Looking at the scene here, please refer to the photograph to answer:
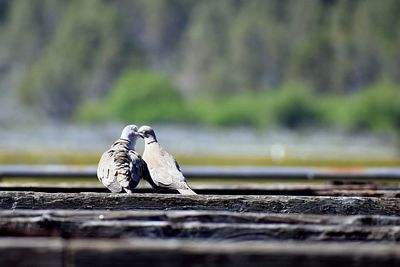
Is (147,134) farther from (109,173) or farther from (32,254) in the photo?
(32,254)

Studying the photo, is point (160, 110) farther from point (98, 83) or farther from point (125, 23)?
point (125, 23)

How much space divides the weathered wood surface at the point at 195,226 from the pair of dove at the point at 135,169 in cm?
120

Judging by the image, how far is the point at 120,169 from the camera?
4.77 meters

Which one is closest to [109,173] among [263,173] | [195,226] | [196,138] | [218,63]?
[195,226]

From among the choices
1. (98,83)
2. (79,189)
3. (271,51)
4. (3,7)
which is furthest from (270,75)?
(79,189)

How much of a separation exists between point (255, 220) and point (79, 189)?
2.06m

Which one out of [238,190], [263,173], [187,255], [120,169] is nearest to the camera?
[187,255]

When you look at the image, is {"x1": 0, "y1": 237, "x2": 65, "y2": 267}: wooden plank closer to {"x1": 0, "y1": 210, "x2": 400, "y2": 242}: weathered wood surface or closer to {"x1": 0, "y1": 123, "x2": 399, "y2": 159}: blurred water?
{"x1": 0, "y1": 210, "x2": 400, "y2": 242}: weathered wood surface

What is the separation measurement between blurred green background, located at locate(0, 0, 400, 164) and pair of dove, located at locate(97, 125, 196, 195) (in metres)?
82.8

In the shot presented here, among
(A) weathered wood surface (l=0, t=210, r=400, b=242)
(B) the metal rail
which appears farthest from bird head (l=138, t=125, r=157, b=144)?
(B) the metal rail

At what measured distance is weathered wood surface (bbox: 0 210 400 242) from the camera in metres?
3.12

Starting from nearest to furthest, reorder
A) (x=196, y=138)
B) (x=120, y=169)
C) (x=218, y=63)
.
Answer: (x=120, y=169), (x=196, y=138), (x=218, y=63)

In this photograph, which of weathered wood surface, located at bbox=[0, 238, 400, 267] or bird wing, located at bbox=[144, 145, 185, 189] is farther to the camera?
bird wing, located at bbox=[144, 145, 185, 189]

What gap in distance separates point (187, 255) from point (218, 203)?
1.42 m
